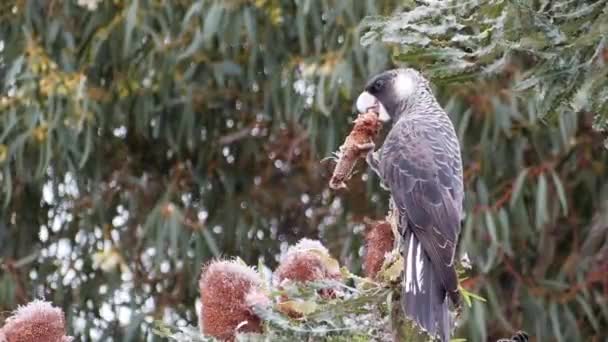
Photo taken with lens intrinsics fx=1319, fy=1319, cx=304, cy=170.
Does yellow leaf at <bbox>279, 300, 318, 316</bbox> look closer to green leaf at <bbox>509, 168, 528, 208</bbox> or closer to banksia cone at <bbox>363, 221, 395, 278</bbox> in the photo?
banksia cone at <bbox>363, 221, 395, 278</bbox>

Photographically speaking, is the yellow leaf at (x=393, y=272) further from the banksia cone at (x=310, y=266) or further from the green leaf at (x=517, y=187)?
the green leaf at (x=517, y=187)

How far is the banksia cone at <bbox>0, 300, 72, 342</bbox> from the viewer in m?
→ 1.57

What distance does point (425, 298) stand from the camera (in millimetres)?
1640

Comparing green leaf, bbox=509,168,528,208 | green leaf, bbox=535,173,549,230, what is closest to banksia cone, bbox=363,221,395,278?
green leaf, bbox=535,173,549,230

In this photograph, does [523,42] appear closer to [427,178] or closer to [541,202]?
[427,178]

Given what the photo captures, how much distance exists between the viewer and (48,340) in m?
1.57

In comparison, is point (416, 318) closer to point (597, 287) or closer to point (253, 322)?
point (253, 322)

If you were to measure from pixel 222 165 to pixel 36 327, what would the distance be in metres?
2.69

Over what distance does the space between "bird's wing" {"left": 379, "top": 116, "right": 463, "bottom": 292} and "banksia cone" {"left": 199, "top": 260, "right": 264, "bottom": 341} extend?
0.31 m

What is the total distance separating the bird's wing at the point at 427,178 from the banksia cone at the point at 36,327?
0.54 metres

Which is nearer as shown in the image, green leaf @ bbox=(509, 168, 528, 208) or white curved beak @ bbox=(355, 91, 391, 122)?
white curved beak @ bbox=(355, 91, 391, 122)

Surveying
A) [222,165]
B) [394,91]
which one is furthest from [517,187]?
[394,91]

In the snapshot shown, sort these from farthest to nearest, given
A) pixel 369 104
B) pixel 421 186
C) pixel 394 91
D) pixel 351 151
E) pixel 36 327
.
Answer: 1. pixel 394 91
2. pixel 369 104
3. pixel 421 186
4. pixel 351 151
5. pixel 36 327

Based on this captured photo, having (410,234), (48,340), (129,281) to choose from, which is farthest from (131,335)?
(48,340)
